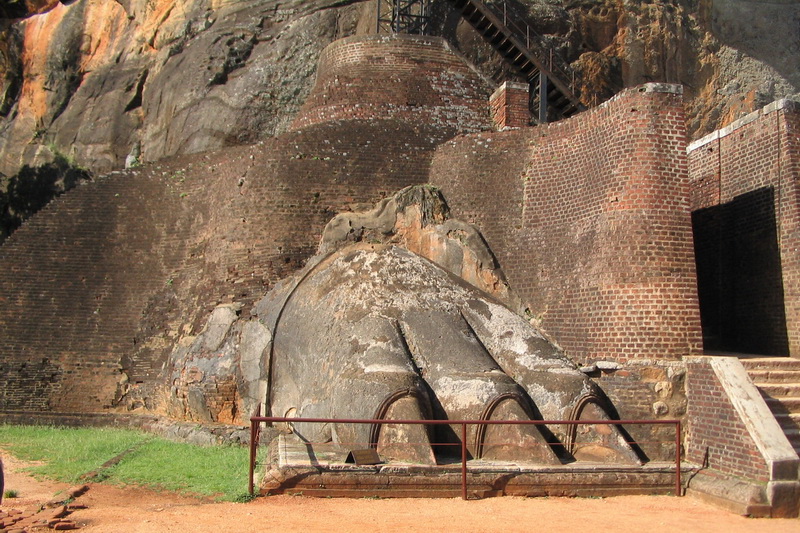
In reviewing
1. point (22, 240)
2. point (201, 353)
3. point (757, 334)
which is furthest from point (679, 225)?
→ point (22, 240)

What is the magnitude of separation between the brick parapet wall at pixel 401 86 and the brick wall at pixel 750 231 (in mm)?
6082

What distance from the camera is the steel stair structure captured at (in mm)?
22484

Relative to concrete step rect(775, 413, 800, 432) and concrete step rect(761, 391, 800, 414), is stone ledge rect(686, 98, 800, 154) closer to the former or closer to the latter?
concrete step rect(761, 391, 800, 414)

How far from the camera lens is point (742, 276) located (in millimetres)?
14297

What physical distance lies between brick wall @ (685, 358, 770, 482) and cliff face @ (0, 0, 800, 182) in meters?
14.9

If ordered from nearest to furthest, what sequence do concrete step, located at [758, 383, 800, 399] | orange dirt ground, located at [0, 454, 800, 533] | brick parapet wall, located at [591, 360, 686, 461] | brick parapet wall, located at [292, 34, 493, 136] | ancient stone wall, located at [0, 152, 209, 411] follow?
orange dirt ground, located at [0, 454, 800, 533]
concrete step, located at [758, 383, 800, 399]
brick parapet wall, located at [591, 360, 686, 461]
ancient stone wall, located at [0, 152, 209, 411]
brick parapet wall, located at [292, 34, 493, 136]

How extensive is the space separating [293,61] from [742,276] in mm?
16573

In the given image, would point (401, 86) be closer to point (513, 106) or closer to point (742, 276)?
point (513, 106)

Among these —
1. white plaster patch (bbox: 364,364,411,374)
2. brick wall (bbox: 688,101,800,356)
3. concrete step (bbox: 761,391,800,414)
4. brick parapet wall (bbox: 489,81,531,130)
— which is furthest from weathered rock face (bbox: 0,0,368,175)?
concrete step (bbox: 761,391,800,414)

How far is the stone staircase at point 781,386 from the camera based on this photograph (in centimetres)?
1079

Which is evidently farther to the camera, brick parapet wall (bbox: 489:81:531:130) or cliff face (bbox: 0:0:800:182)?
cliff face (bbox: 0:0:800:182)

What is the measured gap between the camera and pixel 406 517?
8664 mm

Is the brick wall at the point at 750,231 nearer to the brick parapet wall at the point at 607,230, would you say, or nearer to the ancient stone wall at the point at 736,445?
the brick parapet wall at the point at 607,230

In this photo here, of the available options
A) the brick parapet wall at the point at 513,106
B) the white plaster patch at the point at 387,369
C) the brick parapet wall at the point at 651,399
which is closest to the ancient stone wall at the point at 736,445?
the brick parapet wall at the point at 651,399
